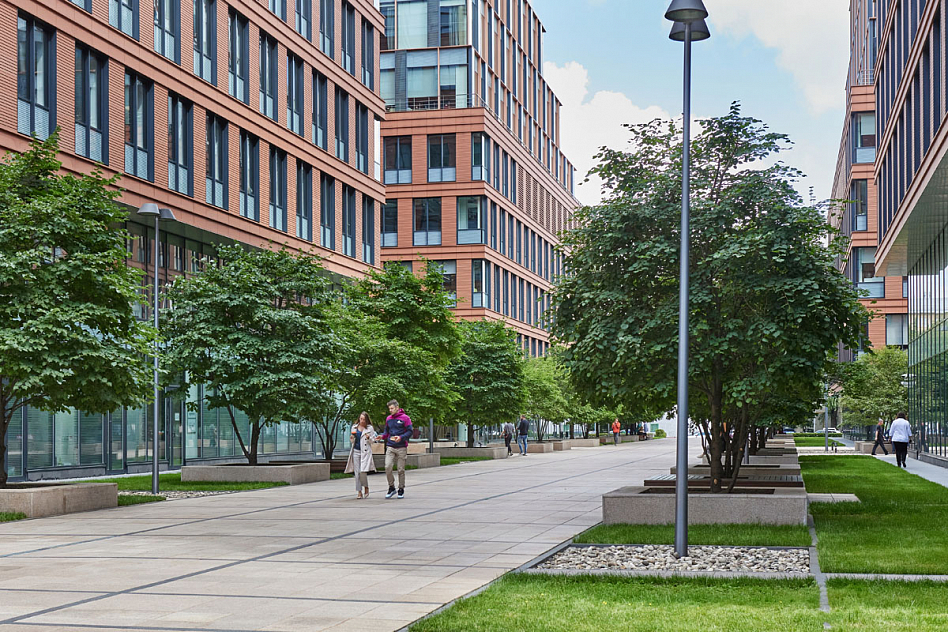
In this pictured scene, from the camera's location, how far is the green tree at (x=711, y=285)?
1567 cm

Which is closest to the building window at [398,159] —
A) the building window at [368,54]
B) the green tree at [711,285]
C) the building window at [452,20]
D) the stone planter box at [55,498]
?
the building window at [452,20]

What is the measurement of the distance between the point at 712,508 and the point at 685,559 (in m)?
3.65

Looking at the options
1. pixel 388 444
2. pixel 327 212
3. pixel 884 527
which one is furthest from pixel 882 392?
pixel 884 527

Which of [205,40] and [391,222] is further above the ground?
[205,40]

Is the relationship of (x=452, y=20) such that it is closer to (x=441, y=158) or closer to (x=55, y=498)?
(x=441, y=158)

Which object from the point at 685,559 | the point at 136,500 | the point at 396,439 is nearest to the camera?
the point at 685,559

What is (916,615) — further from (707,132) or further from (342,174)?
(342,174)

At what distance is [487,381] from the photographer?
142 feet

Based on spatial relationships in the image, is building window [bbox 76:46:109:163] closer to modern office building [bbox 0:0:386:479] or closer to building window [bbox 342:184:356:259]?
modern office building [bbox 0:0:386:479]

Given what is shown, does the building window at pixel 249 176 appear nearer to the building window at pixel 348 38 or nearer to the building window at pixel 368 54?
the building window at pixel 348 38

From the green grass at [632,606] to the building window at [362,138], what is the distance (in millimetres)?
40437

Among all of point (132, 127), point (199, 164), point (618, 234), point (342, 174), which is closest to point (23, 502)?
point (618, 234)

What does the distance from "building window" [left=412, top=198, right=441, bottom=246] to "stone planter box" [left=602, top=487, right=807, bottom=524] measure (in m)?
56.7

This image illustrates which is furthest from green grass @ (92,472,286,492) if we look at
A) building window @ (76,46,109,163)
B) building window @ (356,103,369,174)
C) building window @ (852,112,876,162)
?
building window @ (852,112,876,162)
